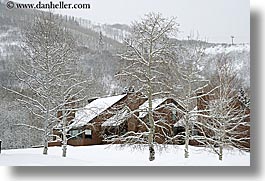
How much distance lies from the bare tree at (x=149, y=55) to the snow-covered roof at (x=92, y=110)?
0.77 feet

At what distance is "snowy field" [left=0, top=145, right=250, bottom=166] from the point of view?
4.22m

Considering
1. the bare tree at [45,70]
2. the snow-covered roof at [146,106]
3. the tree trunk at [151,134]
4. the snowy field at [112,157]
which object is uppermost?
the bare tree at [45,70]

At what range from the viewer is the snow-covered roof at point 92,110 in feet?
13.9

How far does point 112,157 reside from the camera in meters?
4.26

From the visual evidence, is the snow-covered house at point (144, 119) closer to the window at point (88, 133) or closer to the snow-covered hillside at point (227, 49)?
the window at point (88, 133)

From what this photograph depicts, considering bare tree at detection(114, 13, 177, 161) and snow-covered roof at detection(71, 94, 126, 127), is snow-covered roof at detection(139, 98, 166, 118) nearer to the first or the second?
bare tree at detection(114, 13, 177, 161)

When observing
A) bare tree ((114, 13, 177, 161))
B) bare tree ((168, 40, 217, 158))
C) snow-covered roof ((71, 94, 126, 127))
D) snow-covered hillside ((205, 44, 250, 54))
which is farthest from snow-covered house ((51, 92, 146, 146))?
snow-covered hillside ((205, 44, 250, 54))

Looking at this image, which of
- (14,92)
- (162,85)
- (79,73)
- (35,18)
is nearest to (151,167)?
(162,85)

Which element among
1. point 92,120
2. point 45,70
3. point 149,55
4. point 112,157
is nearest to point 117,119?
point 92,120

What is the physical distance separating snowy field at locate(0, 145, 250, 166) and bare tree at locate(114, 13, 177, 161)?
0.39ft

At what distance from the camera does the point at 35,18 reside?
4320mm

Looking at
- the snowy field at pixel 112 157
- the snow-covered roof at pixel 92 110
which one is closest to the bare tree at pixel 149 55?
the snowy field at pixel 112 157

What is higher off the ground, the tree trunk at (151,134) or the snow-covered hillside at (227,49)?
the snow-covered hillside at (227,49)

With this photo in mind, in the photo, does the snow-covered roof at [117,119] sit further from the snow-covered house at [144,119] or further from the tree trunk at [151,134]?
the tree trunk at [151,134]
